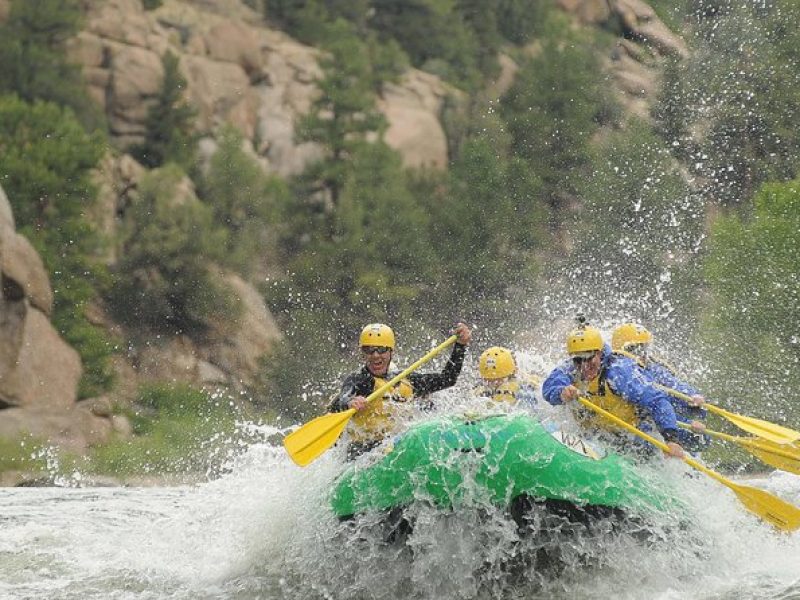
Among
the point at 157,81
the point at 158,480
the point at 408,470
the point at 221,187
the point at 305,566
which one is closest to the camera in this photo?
the point at 408,470

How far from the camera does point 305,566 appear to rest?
27.2 ft

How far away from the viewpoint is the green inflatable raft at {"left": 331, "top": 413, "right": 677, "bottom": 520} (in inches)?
301

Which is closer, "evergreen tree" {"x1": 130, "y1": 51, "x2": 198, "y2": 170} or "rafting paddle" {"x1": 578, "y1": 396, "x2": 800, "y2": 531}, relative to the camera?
"rafting paddle" {"x1": 578, "y1": 396, "x2": 800, "y2": 531}

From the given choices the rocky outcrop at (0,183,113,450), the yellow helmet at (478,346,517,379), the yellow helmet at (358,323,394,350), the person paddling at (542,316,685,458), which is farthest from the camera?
the rocky outcrop at (0,183,113,450)

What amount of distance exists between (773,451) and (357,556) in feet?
10.7

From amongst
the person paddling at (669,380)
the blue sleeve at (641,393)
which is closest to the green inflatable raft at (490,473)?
the blue sleeve at (641,393)

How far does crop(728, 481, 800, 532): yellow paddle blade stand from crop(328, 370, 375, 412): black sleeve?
2.62 metres

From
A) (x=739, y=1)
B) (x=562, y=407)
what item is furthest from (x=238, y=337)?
(x=562, y=407)

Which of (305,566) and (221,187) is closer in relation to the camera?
(305,566)

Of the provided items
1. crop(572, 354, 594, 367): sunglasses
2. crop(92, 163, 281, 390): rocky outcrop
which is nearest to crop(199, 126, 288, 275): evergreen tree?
crop(92, 163, 281, 390): rocky outcrop

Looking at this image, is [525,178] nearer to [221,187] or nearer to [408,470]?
[221,187]

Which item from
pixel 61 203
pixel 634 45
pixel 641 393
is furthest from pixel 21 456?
pixel 634 45

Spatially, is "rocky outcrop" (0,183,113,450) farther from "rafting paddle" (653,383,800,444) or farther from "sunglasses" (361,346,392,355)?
"rafting paddle" (653,383,800,444)

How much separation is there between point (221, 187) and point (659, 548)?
2526cm
